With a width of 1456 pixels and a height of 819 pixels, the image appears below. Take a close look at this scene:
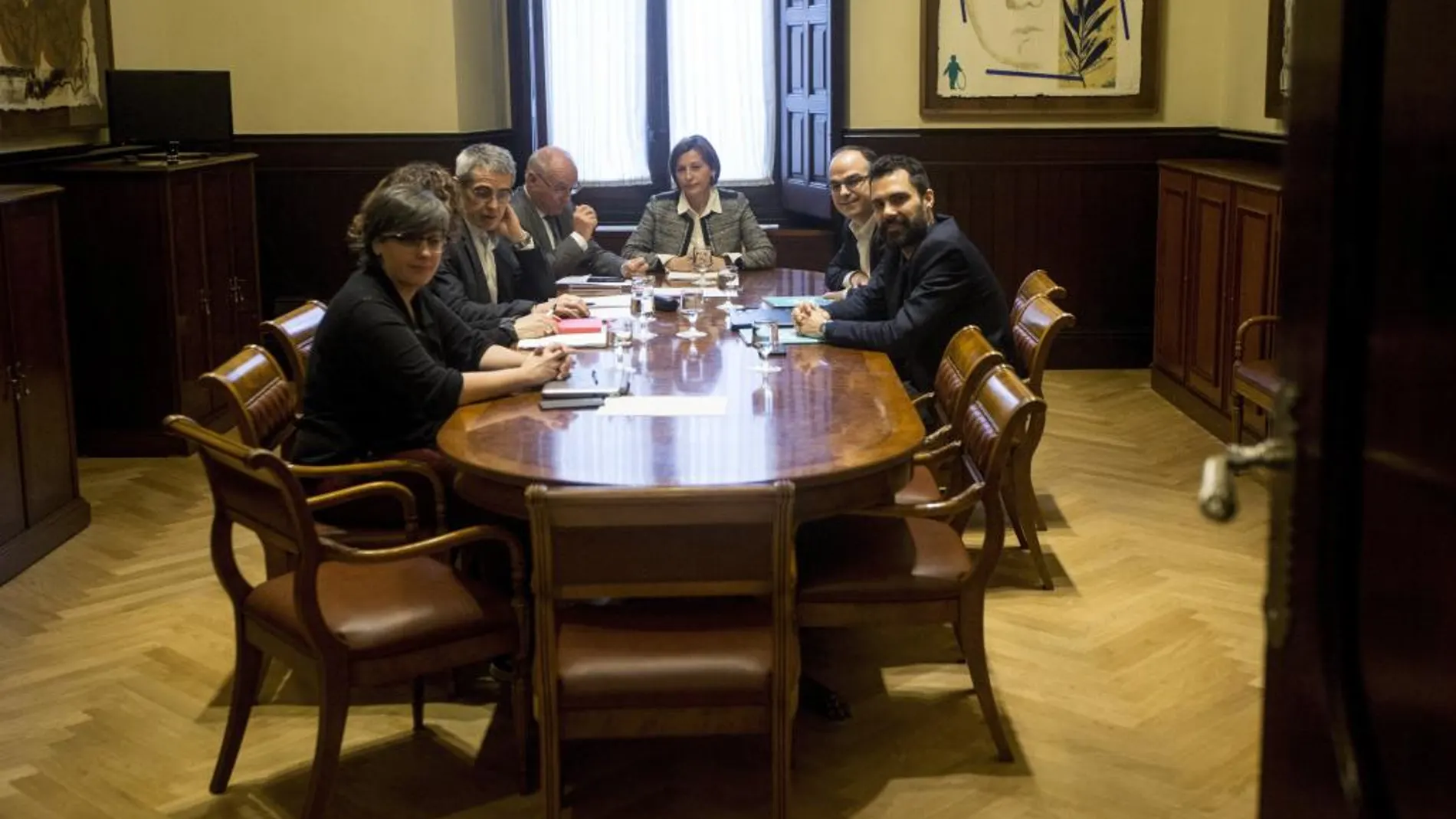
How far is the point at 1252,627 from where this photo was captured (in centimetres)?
450

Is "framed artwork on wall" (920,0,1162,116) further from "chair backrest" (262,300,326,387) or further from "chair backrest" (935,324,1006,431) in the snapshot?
"chair backrest" (262,300,326,387)

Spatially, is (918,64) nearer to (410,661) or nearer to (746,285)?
(746,285)

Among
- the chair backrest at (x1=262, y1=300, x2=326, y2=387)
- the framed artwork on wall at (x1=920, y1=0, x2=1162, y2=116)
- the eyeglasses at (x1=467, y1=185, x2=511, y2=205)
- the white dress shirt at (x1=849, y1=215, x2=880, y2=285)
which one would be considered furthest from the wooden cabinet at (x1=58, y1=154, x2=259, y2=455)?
the framed artwork on wall at (x1=920, y1=0, x2=1162, y2=116)

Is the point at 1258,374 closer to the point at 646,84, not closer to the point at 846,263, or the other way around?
the point at 846,263

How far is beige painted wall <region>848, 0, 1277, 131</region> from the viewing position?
814cm

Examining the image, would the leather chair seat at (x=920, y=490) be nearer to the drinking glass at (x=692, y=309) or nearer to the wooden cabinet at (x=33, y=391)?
the drinking glass at (x=692, y=309)

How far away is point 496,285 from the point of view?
18.5 feet

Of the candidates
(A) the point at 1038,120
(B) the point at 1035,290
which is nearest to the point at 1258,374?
(B) the point at 1035,290

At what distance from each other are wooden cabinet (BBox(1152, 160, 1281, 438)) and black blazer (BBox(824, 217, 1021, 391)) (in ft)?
5.47

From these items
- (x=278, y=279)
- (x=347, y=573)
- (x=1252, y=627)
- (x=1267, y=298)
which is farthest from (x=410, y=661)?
(x=278, y=279)

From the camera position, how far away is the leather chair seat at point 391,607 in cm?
320

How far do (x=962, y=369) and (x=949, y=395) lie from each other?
0.10 metres

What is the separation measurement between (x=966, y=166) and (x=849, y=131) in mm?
652

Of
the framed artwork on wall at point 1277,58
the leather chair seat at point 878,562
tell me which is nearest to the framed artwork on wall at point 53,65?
the leather chair seat at point 878,562
